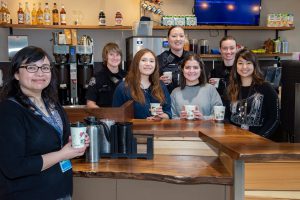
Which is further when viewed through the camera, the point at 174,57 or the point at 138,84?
the point at 174,57

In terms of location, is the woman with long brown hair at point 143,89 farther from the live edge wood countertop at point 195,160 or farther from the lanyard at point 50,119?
the lanyard at point 50,119

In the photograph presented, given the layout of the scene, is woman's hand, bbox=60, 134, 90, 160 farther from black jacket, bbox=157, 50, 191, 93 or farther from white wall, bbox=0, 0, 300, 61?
white wall, bbox=0, 0, 300, 61

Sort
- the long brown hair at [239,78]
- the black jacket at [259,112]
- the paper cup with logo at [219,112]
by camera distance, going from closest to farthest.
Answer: the paper cup with logo at [219,112], the black jacket at [259,112], the long brown hair at [239,78]

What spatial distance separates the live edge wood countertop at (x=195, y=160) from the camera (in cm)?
171

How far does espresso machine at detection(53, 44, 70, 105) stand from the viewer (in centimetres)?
482

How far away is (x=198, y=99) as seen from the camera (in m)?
3.10

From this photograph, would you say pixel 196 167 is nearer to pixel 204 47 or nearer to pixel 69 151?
pixel 69 151

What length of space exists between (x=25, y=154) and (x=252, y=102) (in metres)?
1.87

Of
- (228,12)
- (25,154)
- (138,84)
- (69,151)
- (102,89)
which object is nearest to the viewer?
(25,154)

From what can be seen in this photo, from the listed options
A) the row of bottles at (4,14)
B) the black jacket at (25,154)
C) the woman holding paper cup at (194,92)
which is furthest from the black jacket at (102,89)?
the row of bottles at (4,14)

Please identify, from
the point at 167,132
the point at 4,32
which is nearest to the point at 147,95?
the point at 167,132

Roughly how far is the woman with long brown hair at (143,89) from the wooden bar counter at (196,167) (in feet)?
1.04

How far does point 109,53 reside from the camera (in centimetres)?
387

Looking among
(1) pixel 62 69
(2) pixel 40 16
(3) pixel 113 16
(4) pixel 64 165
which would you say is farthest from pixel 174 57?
(2) pixel 40 16
